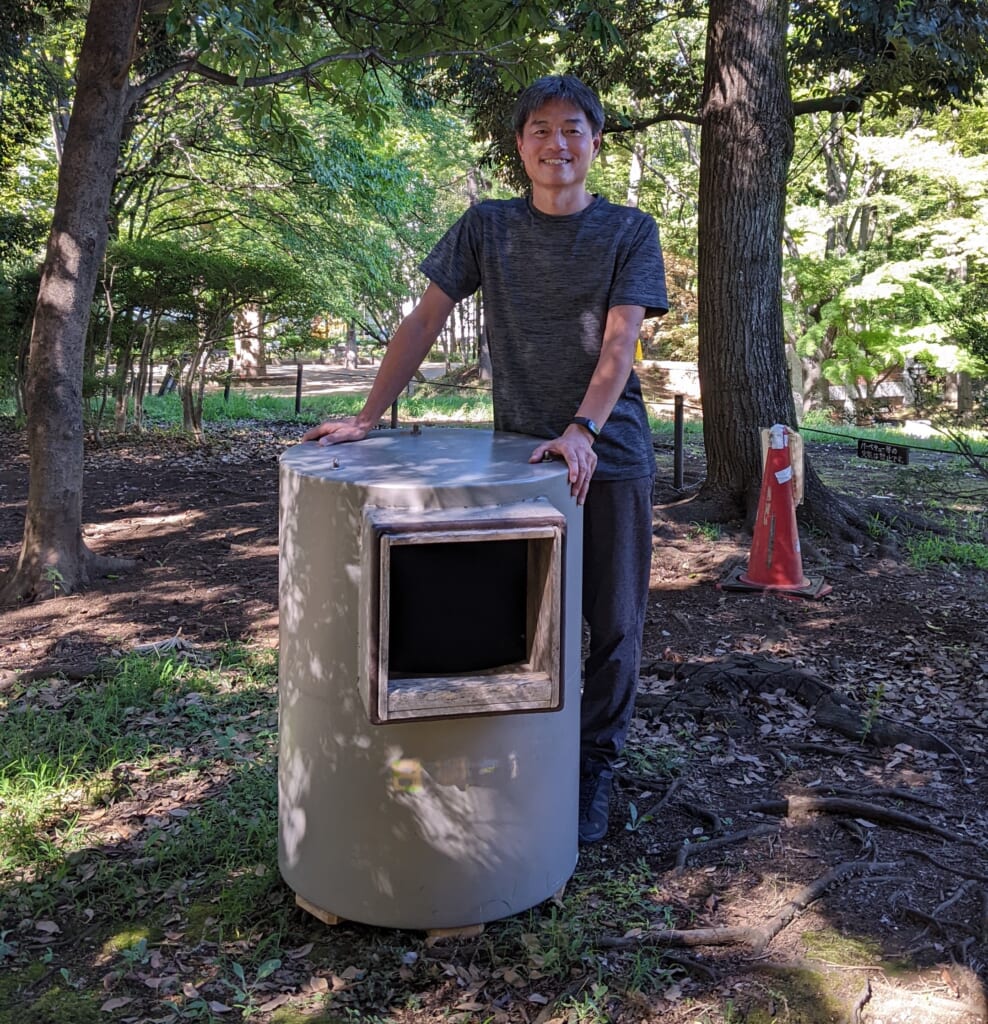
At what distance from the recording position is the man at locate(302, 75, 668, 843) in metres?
2.81

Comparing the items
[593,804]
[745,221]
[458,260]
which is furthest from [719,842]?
[745,221]

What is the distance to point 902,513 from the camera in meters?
8.05

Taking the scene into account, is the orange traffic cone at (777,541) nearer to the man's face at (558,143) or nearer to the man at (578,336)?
the man at (578,336)

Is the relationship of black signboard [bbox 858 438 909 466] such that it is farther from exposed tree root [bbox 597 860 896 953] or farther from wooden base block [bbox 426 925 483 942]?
wooden base block [bbox 426 925 483 942]

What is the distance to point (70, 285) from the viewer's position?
5758 mm

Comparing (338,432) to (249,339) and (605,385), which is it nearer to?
(605,385)

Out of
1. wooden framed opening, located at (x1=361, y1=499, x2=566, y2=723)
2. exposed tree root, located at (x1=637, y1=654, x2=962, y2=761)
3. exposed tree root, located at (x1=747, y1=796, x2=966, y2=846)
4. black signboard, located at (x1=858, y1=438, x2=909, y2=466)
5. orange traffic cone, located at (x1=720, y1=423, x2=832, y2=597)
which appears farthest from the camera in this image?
→ black signboard, located at (x1=858, y1=438, x2=909, y2=466)

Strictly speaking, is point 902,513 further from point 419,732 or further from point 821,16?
point 419,732

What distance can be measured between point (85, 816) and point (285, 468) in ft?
5.29

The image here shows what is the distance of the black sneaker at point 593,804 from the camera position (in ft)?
10.4

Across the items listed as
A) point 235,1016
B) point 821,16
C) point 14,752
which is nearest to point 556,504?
point 235,1016

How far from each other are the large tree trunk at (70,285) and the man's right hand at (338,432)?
3389mm

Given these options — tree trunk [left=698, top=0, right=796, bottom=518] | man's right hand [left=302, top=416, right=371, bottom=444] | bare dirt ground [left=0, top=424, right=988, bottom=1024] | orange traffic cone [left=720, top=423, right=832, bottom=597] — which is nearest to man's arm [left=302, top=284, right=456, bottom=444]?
man's right hand [left=302, top=416, right=371, bottom=444]

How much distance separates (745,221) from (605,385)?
506 cm
